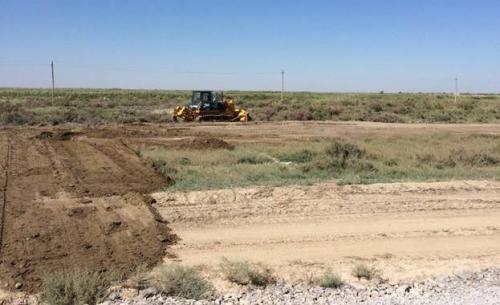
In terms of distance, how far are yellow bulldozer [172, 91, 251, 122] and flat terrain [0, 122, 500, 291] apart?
24.1 metres

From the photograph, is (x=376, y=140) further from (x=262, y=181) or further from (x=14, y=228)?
(x=14, y=228)

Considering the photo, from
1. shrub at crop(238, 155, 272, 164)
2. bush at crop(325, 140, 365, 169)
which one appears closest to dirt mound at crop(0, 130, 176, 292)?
shrub at crop(238, 155, 272, 164)

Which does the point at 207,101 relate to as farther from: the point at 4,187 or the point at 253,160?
the point at 4,187

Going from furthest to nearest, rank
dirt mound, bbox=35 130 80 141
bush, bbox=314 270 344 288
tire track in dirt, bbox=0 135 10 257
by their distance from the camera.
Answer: dirt mound, bbox=35 130 80 141 → tire track in dirt, bbox=0 135 10 257 → bush, bbox=314 270 344 288

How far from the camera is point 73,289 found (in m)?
8.09

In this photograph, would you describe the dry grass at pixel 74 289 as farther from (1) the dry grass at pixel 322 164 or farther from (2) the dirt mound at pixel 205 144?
(2) the dirt mound at pixel 205 144

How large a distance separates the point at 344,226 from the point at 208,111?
→ 31659 mm

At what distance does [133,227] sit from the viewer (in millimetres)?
11883

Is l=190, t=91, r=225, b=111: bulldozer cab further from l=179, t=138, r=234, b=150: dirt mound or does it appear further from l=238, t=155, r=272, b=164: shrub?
l=238, t=155, r=272, b=164: shrub

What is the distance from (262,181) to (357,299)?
8.19m

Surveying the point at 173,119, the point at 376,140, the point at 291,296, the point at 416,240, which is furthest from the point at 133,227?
the point at 173,119

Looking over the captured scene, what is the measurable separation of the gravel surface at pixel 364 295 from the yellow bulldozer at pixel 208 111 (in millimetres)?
35044

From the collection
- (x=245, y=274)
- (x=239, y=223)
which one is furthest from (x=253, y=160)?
(x=245, y=274)

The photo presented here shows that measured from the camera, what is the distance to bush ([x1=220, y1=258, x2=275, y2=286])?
9.05 m
